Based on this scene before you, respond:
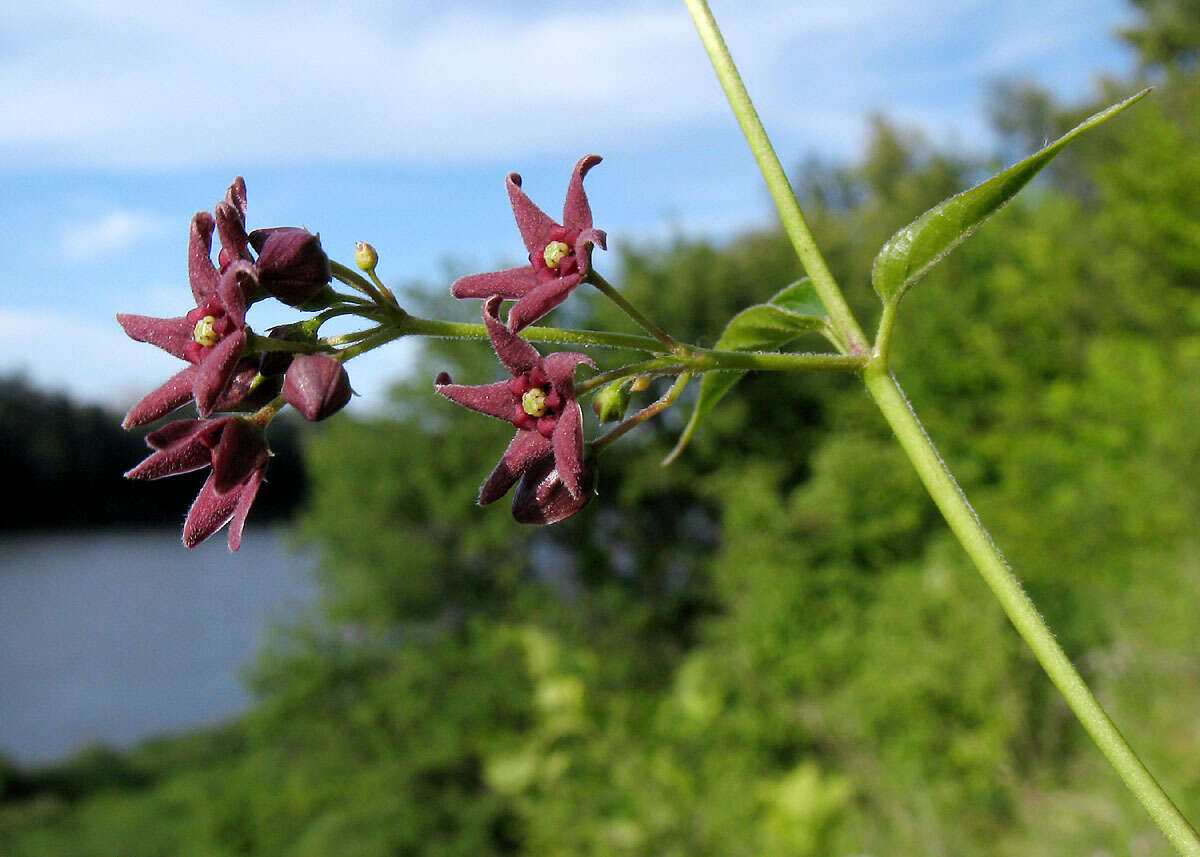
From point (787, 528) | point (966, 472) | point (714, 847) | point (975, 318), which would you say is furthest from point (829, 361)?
point (975, 318)

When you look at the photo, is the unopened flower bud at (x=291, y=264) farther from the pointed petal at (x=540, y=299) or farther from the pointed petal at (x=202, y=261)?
the pointed petal at (x=540, y=299)

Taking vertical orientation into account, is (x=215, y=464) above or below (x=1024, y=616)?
above

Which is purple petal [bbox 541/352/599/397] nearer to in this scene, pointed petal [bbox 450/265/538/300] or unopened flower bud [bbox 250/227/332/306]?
pointed petal [bbox 450/265/538/300]

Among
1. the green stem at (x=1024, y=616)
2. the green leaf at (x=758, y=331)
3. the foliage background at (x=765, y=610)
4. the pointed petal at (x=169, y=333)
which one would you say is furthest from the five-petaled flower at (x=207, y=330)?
the foliage background at (x=765, y=610)

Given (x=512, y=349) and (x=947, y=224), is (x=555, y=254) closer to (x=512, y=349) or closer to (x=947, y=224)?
(x=512, y=349)

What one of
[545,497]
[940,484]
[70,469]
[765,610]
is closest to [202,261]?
[545,497]

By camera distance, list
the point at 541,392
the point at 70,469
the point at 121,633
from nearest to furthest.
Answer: the point at 541,392 → the point at 121,633 → the point at 70,469

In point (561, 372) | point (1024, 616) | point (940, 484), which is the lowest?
point (1024, 616)
